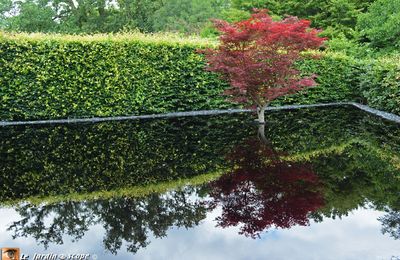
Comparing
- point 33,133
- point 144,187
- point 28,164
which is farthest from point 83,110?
point 144,187

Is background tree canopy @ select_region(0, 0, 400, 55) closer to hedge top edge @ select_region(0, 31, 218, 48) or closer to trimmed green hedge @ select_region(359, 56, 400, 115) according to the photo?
trimmed green hedge @ select_region(359, 56, 400, 115)

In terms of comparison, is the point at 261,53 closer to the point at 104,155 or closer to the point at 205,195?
the point at 104,155

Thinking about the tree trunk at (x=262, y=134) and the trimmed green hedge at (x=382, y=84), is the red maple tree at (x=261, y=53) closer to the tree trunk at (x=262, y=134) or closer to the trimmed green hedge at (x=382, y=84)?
the tree trunk at (x=262, y=134)

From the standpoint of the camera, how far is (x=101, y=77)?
437 inches

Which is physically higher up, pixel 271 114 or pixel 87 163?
pixel 87 163

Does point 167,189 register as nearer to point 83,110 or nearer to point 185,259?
point 185,259

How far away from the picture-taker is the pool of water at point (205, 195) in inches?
129

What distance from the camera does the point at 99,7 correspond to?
27.1 meters

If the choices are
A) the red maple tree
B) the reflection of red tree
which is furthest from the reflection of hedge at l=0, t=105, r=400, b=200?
the red maple tree

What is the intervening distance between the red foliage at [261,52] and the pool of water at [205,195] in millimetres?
1921

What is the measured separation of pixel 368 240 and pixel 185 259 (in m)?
1.54

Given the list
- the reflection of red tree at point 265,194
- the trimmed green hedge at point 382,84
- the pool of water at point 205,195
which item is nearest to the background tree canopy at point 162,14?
the trimmed green hedge at point 382,84

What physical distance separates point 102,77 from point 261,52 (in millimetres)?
4407

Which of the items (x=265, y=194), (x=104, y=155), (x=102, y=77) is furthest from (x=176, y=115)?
(x=265, y=194)
